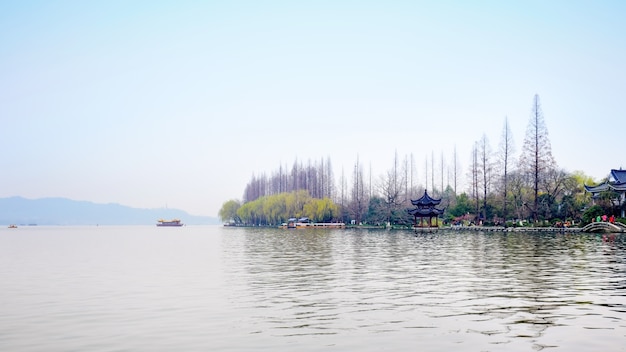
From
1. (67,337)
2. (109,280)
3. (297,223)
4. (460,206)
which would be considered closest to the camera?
(67,337)

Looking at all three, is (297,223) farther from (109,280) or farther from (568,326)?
(568,326)

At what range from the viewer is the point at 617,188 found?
185ft

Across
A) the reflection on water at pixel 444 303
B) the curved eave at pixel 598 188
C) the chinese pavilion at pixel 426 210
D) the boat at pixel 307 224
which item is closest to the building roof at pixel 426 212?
the chinese pavilion at pixel 426 210

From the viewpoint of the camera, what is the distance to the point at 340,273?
18.6 meters

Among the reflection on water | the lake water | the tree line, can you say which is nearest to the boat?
the tree line

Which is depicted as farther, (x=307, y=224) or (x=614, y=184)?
(x=307, y=224)

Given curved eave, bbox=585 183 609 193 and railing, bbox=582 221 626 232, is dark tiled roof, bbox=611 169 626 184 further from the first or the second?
railing, bbox=582 221 626 232

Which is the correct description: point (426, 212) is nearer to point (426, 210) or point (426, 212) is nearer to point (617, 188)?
point (426, 210)

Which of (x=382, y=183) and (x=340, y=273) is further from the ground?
(x=382, y=183)

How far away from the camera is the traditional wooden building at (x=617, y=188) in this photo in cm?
5438

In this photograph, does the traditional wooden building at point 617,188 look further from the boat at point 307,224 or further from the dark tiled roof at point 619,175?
the boat at point 307,224

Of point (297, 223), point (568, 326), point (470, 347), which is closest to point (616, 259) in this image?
point (568, 326)

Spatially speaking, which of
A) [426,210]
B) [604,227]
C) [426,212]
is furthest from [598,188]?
[426,210]

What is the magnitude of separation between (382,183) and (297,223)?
54.4 feet
